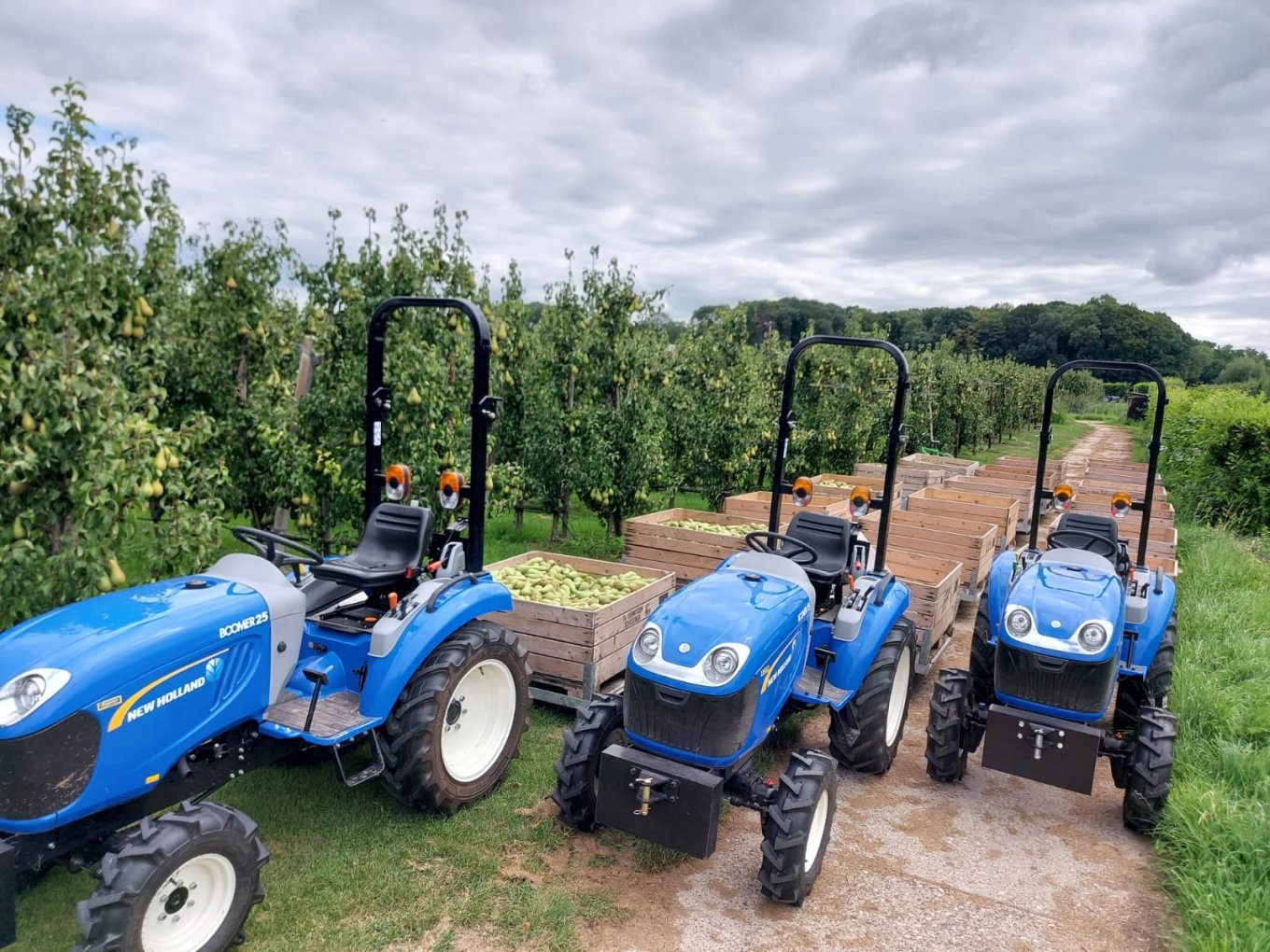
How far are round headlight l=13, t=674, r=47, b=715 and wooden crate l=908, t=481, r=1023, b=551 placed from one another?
9.01 m

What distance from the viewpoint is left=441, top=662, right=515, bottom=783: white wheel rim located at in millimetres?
4531

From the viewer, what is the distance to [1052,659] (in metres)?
4.63

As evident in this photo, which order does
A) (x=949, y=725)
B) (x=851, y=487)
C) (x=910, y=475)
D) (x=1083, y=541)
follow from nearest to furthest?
1. (x=949, y=725)
2. (x=1083, y=541)
3. (x=851, y=487)
4. (x=910, y=475)

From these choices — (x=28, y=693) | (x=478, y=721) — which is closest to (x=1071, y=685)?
(x=478, y=721)

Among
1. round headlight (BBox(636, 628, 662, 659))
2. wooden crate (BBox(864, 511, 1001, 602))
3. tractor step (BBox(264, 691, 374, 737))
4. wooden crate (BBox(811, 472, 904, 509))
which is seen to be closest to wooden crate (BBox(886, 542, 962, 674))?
wooden crate (BBox(864, 511, 1001, 602))

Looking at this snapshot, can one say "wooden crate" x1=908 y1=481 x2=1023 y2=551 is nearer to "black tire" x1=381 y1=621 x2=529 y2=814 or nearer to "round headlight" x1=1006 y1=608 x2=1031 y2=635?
"round headlight" x1=1006 y1=608 x2=1031 y2=635

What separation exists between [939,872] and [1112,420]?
178ft

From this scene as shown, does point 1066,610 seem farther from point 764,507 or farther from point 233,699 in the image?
point 764,507

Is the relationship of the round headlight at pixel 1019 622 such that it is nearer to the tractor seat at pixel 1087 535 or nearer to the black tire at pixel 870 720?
the black tire at pixel 870 720

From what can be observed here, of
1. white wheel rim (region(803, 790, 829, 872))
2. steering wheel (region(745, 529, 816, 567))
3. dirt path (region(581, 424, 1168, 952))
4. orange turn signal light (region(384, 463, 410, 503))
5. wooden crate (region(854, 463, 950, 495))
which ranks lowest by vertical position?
dirt path (region(581, 424, 1168, 952))

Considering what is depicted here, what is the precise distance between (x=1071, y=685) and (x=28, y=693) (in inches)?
187

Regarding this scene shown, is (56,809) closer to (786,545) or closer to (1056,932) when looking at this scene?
(786,545)

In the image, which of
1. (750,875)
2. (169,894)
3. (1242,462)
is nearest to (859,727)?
(750,875)

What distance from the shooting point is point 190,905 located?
3.09m
